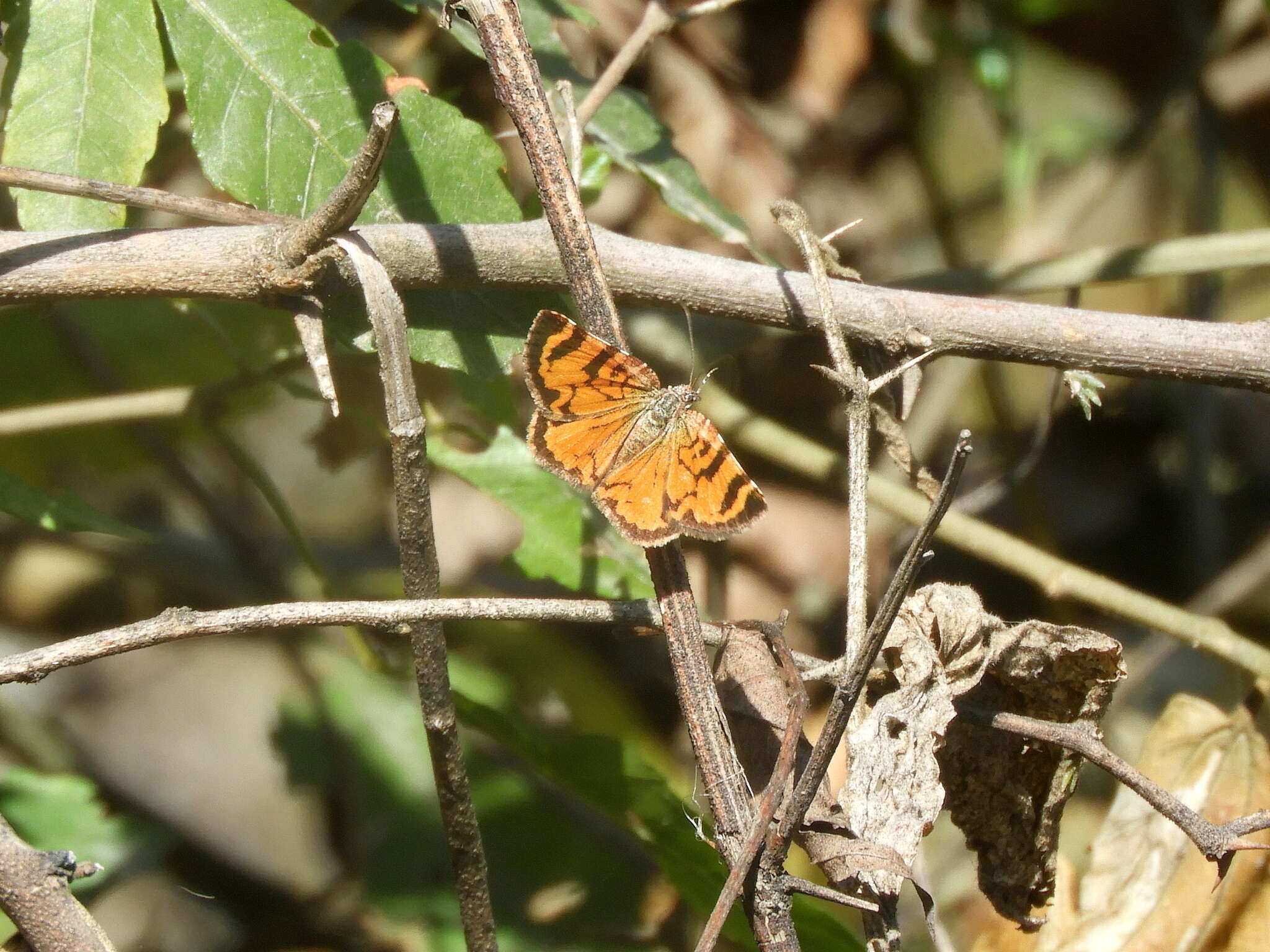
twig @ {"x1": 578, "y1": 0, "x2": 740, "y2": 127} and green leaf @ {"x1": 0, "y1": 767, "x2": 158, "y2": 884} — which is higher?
twig @ {"x1": 578, "y1": 0, "x2": 740, "y2": 127}

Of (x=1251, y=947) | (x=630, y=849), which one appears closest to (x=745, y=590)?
(x=630, y=849)

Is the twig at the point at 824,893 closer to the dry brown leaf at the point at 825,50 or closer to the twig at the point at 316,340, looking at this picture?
the twig at the point at 316,340

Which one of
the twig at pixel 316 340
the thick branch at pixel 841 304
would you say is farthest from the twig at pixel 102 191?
the twig at pixel 316 340

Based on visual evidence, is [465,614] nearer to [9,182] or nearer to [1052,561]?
[9,182]

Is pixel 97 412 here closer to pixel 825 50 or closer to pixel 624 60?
pixel 624 60

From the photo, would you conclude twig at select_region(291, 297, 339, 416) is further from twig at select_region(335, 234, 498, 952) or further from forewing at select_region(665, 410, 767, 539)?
forewing at select_region(665, 410, 767, 539)

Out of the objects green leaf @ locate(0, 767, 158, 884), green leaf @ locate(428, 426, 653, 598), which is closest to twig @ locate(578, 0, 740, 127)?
green leaf @ locate(428, 426, 653, 598)
